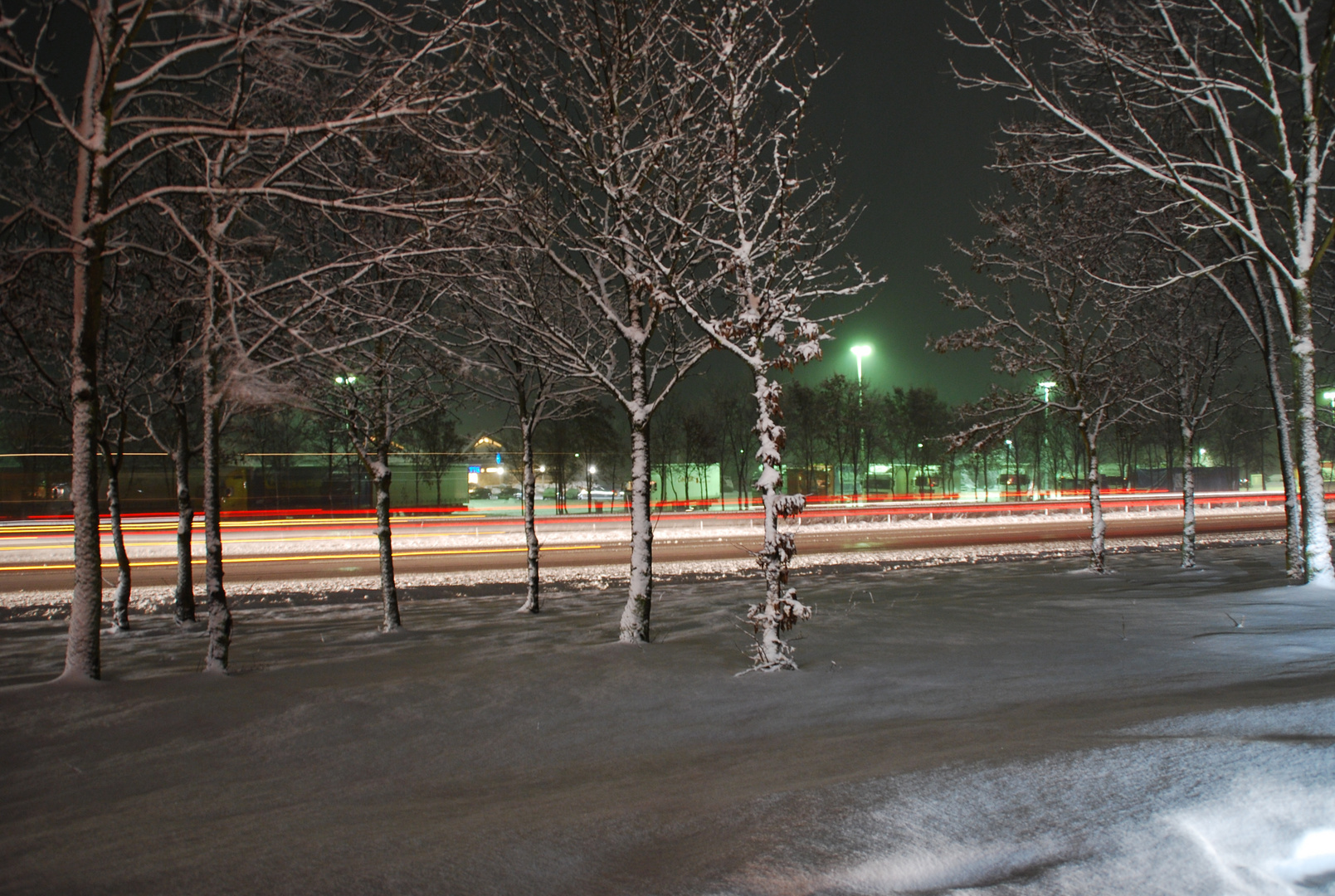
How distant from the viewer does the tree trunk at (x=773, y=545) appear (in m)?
7.36

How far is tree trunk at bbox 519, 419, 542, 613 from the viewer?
44.0 ft

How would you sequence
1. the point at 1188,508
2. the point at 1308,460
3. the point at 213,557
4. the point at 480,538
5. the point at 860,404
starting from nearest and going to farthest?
the point at 213,557 < the point at 1308,460 < the point at 1188,508 < the point at 480,538 < the point at 860,404

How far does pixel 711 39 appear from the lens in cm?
859

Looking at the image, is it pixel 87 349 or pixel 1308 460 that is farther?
pixel 1308 460

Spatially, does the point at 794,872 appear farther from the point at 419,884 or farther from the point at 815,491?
the point at 815,491

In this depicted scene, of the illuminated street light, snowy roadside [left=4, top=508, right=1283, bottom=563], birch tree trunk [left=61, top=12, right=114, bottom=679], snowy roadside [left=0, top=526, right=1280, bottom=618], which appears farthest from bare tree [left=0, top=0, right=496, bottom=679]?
the illuminated street light

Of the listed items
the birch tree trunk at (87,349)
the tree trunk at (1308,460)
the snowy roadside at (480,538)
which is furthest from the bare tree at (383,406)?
the snowy roadside at (480,538)

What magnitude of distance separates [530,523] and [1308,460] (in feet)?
38.4

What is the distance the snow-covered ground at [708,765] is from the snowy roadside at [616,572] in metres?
7.86

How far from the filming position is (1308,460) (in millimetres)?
10570

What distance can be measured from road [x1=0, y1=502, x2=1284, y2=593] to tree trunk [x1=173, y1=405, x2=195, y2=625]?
756 cm

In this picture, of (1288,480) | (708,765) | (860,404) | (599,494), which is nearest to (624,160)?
(708,765)

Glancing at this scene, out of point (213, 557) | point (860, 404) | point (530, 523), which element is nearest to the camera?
point (213, 557)

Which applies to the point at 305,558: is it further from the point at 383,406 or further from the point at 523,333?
the point at 523,333
